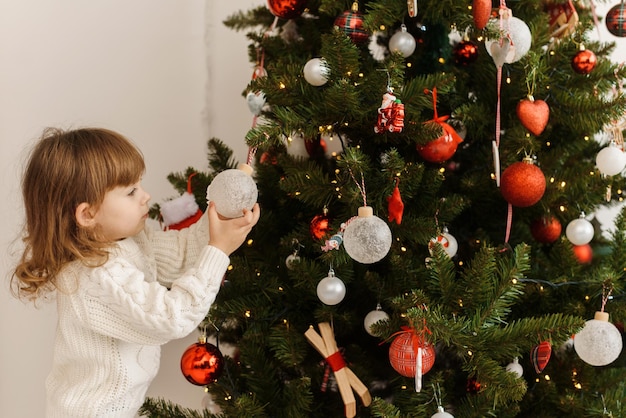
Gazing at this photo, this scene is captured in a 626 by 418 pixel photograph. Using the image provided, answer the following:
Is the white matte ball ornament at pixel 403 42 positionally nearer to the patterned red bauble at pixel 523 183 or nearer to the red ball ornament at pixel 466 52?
the red ball ornament at pixel 466 52

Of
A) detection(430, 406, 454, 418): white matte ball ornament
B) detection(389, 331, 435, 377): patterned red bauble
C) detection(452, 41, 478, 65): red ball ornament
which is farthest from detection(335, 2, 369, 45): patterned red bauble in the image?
detection(430, 406, 454, 418): white matte ball ornament

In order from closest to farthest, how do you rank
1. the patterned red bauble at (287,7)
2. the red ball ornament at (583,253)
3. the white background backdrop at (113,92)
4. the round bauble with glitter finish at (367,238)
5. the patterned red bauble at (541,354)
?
the round bauble with glitter finish at (367,238)
the patterned red bauble at (541,354)
the patterned red bauble at (287,7)
the red ball ornament at (583,253)
the white background backdrop at (113,92)

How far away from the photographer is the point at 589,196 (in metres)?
1.10

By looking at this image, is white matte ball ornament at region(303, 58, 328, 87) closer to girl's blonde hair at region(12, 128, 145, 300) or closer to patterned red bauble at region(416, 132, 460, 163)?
patterned red bauble at region(416, 132, 460, 163)

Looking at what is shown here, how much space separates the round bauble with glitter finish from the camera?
2.77 feet

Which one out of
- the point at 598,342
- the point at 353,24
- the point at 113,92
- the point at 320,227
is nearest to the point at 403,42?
the point at 353,24

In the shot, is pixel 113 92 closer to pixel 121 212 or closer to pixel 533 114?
pixel 121 212

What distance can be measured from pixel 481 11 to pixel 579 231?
0.41 meters

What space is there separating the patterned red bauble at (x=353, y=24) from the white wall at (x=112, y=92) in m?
0.65

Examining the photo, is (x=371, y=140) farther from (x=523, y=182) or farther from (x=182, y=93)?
(x=182, y=93)

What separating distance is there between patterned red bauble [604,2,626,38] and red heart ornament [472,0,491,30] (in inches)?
11.7

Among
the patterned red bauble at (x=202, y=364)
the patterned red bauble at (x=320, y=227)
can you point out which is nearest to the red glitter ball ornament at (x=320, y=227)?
the patterned red bauble at (x=320, y=227)

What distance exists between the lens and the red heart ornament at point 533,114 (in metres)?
0.97

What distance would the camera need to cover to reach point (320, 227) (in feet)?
3.23
